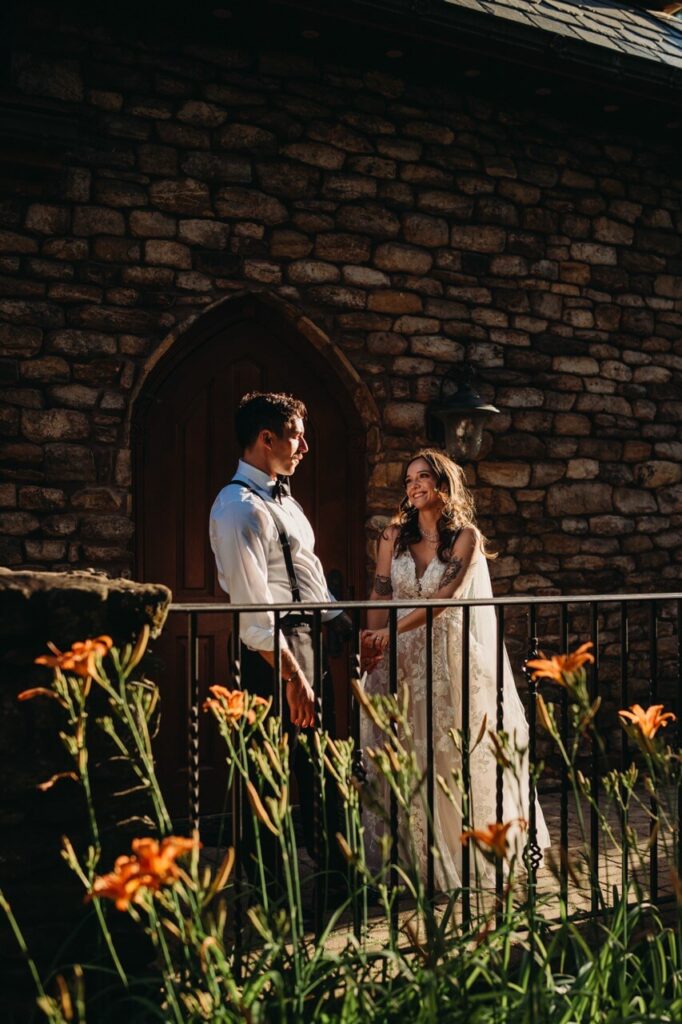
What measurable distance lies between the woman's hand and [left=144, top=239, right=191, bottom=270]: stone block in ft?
7.01

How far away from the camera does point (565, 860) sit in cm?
195

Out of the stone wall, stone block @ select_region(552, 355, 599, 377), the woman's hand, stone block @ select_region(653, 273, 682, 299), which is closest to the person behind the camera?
the woman's hand

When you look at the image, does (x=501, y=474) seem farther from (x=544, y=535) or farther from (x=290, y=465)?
(x=290, y=465)

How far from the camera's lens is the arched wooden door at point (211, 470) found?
5.12 m

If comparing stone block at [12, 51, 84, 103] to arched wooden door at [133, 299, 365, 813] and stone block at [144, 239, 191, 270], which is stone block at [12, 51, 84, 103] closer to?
stone block at [144, 239, 191, 270]

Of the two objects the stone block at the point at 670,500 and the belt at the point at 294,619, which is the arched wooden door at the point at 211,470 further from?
the stone block at the point at 670,500

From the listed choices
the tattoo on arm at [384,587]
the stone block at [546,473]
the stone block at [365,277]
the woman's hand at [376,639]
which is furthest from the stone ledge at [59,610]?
the stone block at [546,473]

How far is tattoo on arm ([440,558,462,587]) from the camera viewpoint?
13.5 feet

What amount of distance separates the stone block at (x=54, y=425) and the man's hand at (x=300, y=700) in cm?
204

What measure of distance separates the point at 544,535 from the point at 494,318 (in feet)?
4.15

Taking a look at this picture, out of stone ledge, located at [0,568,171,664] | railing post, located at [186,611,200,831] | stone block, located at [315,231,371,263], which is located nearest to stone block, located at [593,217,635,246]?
stone block, located at [315,231,371,263]

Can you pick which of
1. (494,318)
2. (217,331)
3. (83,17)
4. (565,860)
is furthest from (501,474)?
(565,860)

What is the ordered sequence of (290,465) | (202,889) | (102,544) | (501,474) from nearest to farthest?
1. (202,889)
2. (290,465)
3. (102,544)
4. (501,474)

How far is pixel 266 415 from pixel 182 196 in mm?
2023
